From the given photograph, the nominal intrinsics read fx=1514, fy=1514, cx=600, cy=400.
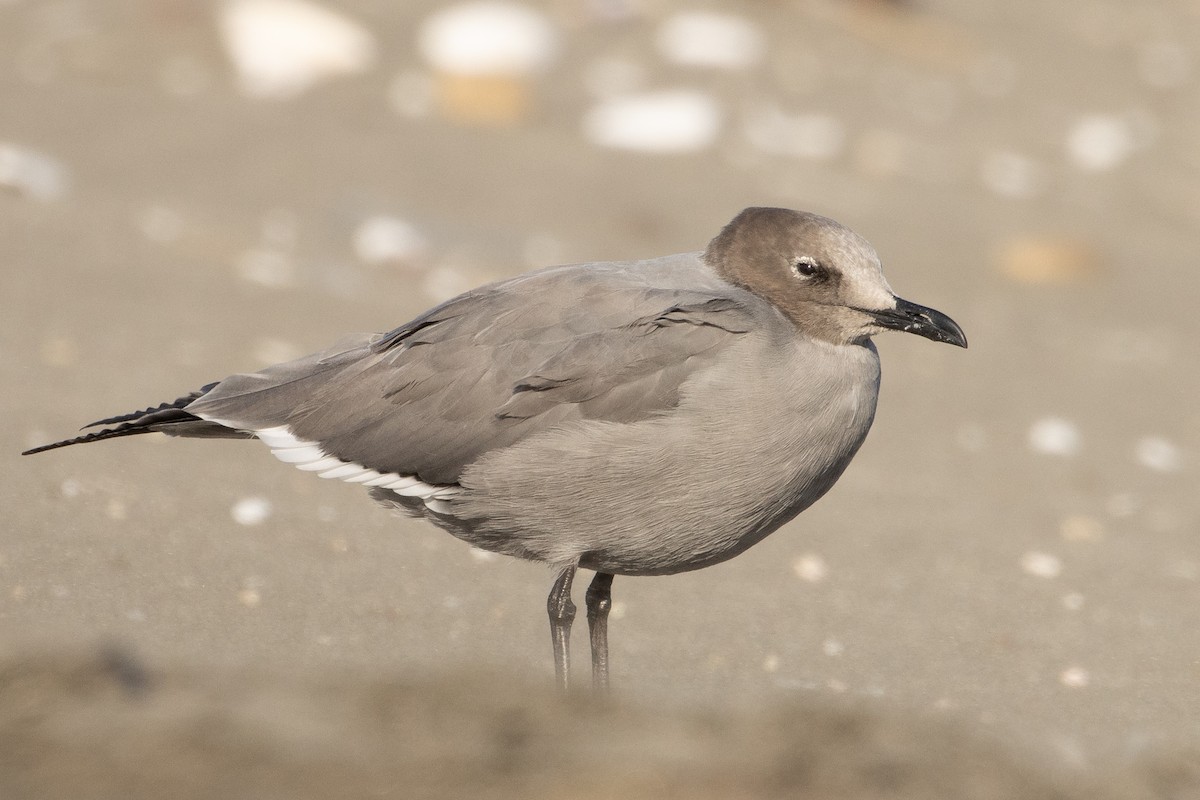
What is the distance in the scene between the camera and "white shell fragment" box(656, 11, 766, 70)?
1023 cm

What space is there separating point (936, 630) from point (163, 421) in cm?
266

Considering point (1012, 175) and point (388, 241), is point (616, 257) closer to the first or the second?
point (388, 241)

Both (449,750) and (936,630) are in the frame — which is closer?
(449,750)

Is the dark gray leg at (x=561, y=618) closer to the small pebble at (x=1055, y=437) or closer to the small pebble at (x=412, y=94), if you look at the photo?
the small pebble at (x=1055, y=437)

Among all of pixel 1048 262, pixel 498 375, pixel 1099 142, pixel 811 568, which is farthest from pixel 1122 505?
pixel 1099 142

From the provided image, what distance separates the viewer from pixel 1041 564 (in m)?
5.81

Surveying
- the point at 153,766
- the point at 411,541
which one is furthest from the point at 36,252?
the point at 153,766

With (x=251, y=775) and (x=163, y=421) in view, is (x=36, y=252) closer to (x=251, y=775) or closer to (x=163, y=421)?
(x=163, y=421)

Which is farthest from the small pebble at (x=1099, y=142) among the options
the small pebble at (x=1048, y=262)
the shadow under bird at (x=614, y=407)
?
the shadow under bird at (x=614, y=407)

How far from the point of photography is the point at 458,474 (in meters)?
4.29

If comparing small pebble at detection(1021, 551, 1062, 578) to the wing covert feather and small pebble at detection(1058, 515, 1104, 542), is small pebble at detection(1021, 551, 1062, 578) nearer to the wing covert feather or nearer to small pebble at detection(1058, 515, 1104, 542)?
small pebble at detection(1058, 515, 1104, 542)

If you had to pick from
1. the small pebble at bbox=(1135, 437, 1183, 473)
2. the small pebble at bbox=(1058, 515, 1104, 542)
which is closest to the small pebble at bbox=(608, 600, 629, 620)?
the small pebble at bbox=(1058, 515, 1104, 542)

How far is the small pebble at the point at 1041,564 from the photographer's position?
18.8 ft

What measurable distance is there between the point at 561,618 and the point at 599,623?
245mm
